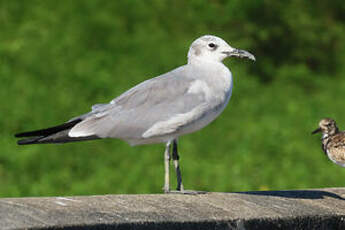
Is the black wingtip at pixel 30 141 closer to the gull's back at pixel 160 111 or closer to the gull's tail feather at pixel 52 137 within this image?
the gull's tail feather at pixel 52 137

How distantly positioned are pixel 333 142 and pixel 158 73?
4290 mm

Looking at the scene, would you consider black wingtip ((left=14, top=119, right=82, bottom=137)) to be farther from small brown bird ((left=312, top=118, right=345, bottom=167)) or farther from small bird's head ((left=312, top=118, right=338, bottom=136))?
small bird's head ((left=312, top=118, right=338, bottom=136))

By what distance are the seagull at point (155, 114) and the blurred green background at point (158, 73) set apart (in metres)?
2.84

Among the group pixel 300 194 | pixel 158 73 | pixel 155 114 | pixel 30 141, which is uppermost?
pixel 158 73

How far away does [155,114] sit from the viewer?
4.27 meters

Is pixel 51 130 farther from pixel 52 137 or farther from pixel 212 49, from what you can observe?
pixel 212 49

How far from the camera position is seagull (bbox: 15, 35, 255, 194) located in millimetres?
4234

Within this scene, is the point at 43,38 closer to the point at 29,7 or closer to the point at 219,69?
the point at 29,7

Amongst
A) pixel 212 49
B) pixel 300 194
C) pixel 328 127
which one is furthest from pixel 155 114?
pixel 328 127

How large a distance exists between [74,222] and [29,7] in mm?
7744

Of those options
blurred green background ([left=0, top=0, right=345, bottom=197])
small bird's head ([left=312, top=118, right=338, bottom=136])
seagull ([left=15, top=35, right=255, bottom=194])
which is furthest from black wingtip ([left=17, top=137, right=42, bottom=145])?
blurred green background ([left=0, top=0, right=345, bottom=197])

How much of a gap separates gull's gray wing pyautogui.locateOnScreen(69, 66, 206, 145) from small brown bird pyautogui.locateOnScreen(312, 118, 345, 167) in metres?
1.63

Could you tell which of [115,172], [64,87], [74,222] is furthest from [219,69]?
[64,87]

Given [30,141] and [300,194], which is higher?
[30,141]
